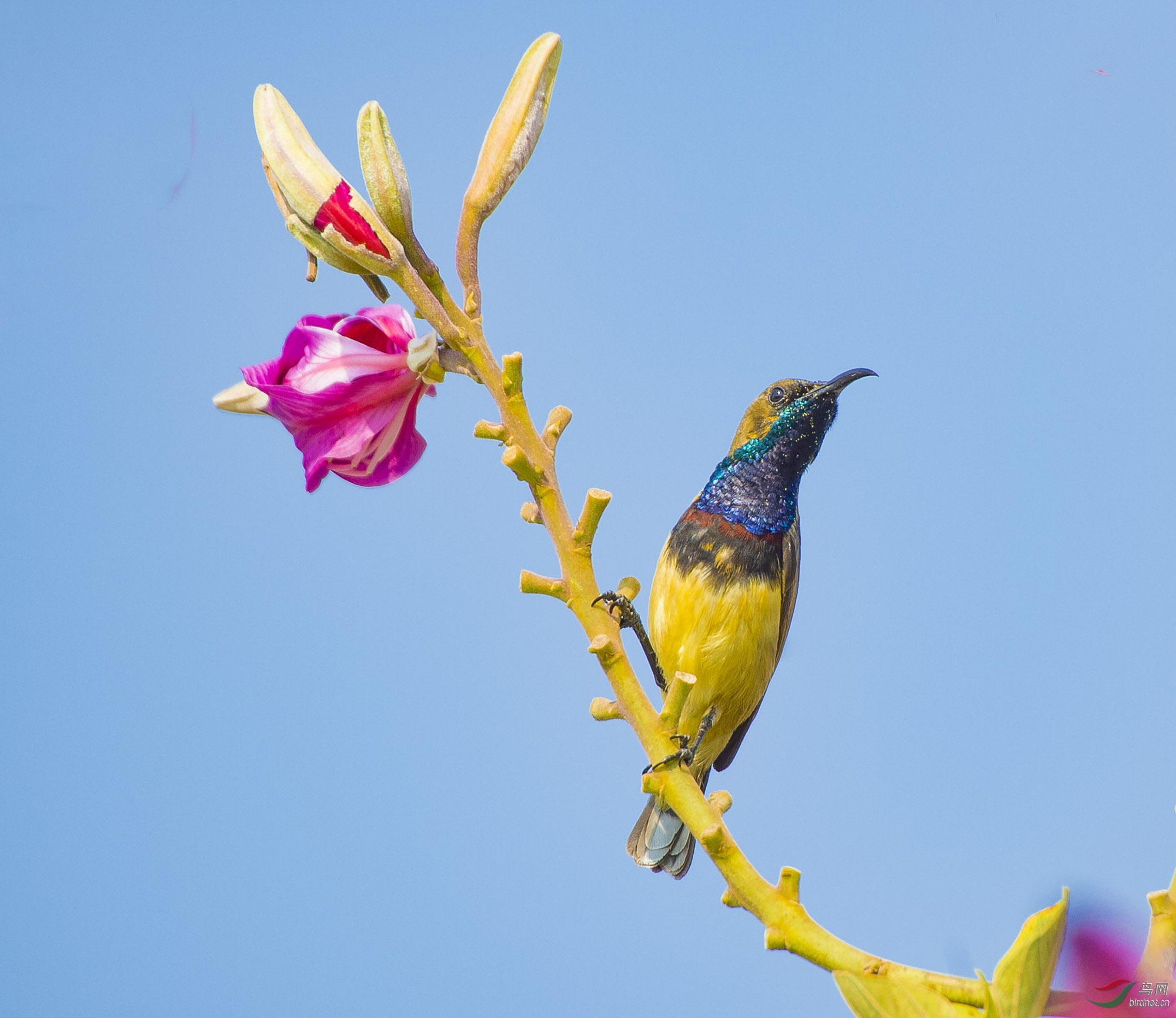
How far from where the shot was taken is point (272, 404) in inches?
38.7

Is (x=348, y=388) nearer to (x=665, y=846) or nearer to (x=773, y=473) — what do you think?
(x=773, y=473)

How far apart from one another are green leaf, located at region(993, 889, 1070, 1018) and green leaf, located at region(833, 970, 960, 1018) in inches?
1.8

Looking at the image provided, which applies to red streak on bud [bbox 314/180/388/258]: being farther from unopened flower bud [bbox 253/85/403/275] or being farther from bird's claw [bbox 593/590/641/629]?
bird's claw [bbox 593/590/641/629]

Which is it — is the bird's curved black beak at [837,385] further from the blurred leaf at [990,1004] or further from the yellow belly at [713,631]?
the blurred leaf at [990,1004]

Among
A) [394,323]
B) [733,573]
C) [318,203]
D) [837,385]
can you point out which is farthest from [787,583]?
[318,203]

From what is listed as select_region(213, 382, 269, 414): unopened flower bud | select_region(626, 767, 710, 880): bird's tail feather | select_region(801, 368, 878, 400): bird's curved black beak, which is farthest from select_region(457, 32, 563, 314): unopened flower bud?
select_region(626, 767, 710, 880): bird's tail feather

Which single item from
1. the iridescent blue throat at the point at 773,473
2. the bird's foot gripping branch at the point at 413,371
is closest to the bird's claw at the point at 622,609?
the bird's foot gripping branch at the point at 413,371

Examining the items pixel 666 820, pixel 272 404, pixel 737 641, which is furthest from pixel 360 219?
pixel 666 820

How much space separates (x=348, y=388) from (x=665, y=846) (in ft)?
3.19

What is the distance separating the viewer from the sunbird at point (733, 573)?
154cm

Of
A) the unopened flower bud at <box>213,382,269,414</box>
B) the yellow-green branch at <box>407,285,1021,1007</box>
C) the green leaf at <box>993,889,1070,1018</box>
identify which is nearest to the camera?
the green leaf at <box>993,889,1070,1018</box>

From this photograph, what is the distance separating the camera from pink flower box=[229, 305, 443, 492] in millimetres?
974

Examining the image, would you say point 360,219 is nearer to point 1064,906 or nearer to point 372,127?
point 372,127

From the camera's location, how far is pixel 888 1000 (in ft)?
2.30
